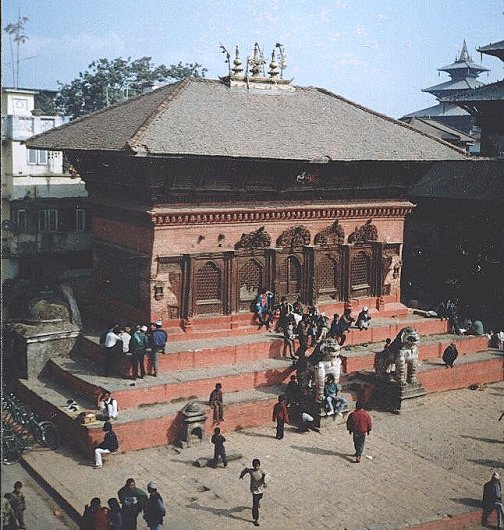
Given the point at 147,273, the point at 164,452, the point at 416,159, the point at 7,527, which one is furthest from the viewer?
the point at 416,159

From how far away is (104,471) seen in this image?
50.2ft

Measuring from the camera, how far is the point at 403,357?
774 inches

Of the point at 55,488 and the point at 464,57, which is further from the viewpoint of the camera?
the point at 464,57

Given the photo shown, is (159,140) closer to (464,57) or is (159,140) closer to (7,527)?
(7,527)

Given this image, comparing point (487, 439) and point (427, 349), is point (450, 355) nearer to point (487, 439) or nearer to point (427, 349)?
point (427, 349)

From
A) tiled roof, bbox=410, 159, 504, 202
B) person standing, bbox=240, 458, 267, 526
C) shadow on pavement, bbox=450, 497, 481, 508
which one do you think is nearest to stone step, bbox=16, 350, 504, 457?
person standing, bbox=240, 458, 267, 526

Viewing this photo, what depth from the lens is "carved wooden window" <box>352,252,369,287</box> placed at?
2394cm

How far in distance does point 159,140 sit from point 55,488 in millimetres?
8637

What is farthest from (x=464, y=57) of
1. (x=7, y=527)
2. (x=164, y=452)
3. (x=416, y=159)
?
(x=7, y=527)

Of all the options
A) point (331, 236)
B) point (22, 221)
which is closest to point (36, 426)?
point (331, 236)

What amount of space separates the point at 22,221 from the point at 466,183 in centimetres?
1869

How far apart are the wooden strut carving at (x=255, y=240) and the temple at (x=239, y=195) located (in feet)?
0.11

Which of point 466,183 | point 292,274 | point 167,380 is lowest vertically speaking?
point 167,380

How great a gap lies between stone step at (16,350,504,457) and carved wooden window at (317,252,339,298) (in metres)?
3.61
